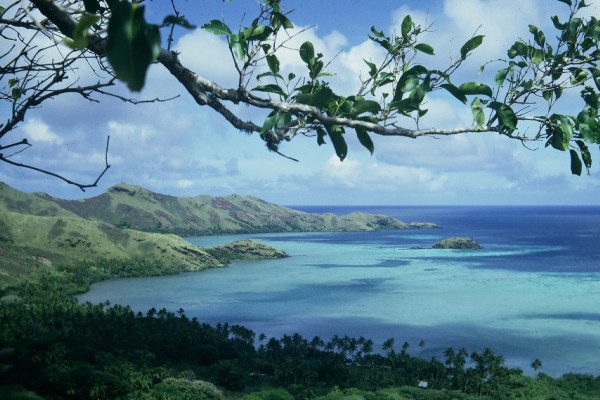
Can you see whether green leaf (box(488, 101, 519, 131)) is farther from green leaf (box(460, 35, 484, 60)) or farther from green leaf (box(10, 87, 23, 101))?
green leaf (box(10, 87, 23, 101))

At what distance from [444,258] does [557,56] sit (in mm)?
151320

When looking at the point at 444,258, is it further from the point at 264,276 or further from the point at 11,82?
the point at 11,82

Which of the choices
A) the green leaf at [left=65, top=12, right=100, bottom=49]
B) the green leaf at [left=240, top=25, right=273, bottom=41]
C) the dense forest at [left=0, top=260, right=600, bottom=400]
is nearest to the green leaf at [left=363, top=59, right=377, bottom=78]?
the green leaf at [left=240, top=25, right=273, bottom=41]

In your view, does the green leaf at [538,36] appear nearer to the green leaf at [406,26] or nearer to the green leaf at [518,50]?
the green leaf at [518,50]

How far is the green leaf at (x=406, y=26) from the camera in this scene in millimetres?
3625

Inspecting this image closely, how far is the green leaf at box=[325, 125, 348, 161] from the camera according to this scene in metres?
3.05

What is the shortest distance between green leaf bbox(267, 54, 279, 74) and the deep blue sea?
67.1m

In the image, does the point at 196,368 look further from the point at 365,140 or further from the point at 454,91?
the point at 454,91

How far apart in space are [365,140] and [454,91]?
1.92ft

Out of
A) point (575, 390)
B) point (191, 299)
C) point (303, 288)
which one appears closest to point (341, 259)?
point (303, 288)

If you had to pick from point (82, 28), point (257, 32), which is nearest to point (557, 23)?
point (257, 32)

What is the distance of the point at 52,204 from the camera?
567 ft

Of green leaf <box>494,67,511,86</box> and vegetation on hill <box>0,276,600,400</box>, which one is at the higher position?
green leaf <box>494,67,511,86</box>

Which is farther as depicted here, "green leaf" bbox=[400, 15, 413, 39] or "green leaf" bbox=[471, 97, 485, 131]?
"green leaf" bbox=[400, 15, 413, 39]
